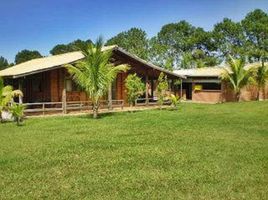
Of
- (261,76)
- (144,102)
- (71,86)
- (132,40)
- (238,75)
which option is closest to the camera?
(71,86)

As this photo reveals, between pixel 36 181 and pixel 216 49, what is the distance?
65.5 meters

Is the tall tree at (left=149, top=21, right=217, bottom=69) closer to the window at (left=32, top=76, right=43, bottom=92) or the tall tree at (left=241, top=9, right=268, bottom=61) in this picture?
the tall tree at (left=241, top=9, right=268, bottom=61)

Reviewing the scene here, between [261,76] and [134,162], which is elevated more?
[261,76]

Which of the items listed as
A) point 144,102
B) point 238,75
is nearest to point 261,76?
point 238,75

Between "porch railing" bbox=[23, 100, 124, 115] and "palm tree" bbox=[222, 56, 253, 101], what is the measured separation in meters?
11.9

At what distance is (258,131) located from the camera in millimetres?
16781

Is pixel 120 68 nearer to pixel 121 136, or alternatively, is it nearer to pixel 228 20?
pixel 121 136

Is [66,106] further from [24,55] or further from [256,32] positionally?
[24,55]

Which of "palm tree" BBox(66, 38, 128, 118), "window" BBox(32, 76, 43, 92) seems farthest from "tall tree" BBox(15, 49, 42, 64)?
"palm tree" BBox(66, 38, 128, 118)

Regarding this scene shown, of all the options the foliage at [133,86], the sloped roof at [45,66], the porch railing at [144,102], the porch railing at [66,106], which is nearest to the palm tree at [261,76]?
the porch railing at [144,102]

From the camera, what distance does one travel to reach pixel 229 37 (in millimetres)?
69688

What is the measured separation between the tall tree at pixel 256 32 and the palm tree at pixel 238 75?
1117 inches

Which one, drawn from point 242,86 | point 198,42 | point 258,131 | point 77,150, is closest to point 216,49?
point 198,42

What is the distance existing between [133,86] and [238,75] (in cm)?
1281
